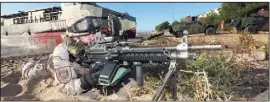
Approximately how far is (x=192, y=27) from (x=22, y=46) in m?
1.79

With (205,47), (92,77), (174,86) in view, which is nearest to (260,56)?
(174,86)

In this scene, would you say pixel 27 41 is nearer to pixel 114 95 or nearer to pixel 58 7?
pixel 58 7

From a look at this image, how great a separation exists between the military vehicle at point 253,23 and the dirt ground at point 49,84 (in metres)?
0.16

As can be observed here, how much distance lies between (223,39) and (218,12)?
32 cm

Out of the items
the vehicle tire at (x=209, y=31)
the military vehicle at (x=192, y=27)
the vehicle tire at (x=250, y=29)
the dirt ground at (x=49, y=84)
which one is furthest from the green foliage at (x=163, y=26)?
the vehicle tire at (x=250, y=29)

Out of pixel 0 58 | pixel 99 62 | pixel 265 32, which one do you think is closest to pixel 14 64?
pixel 0 58

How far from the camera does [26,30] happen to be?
10.9 feet

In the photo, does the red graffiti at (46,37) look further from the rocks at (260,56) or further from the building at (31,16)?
the rocks at (260,56)

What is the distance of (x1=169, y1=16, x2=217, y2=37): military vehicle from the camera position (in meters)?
3.19

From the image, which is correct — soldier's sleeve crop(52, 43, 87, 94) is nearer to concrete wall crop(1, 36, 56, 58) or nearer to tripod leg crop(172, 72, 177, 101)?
concrete wall crop(1, 36, 56, 58)

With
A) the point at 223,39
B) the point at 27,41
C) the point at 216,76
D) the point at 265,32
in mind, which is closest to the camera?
the point at 216,76

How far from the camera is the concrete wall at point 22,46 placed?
11.0 ft

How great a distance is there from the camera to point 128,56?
287cm

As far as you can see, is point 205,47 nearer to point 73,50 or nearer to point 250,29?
point 73,50
